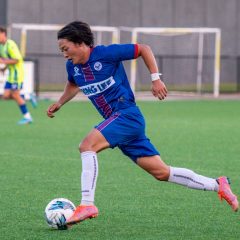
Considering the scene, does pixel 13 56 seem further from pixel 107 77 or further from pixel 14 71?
pixel 107 77

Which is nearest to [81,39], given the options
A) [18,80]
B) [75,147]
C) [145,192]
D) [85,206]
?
[85,206]

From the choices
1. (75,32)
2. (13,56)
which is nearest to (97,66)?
(75,32)

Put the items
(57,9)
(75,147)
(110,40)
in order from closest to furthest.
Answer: (75,147)
(110,40)
(57,9)

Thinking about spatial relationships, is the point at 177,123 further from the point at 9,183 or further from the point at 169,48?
the point at 169,48

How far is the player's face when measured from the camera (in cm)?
734

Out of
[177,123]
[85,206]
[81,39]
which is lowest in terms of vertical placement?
[177,123]

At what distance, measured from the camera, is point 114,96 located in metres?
7.44

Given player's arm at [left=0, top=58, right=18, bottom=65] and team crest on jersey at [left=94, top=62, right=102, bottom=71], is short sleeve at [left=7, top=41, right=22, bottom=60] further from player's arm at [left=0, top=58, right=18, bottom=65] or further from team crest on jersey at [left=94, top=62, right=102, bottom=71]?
team crest on jersey at [left=94, top=62, right=102, bottom=71]

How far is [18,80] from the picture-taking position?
19.5m

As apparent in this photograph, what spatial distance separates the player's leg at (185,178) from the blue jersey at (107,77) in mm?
509

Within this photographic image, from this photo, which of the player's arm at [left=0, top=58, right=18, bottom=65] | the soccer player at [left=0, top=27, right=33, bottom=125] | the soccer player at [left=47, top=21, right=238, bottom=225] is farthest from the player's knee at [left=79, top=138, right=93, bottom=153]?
the player's arm at [left=0, top=58, right=18, bottom=65]

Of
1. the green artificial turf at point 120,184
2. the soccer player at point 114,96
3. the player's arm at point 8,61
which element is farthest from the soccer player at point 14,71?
the soccer player at point 114,96

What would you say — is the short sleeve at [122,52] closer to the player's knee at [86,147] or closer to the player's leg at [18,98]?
the player's knee at [86,147]

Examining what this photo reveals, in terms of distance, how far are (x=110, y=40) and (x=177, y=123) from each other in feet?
53.9
